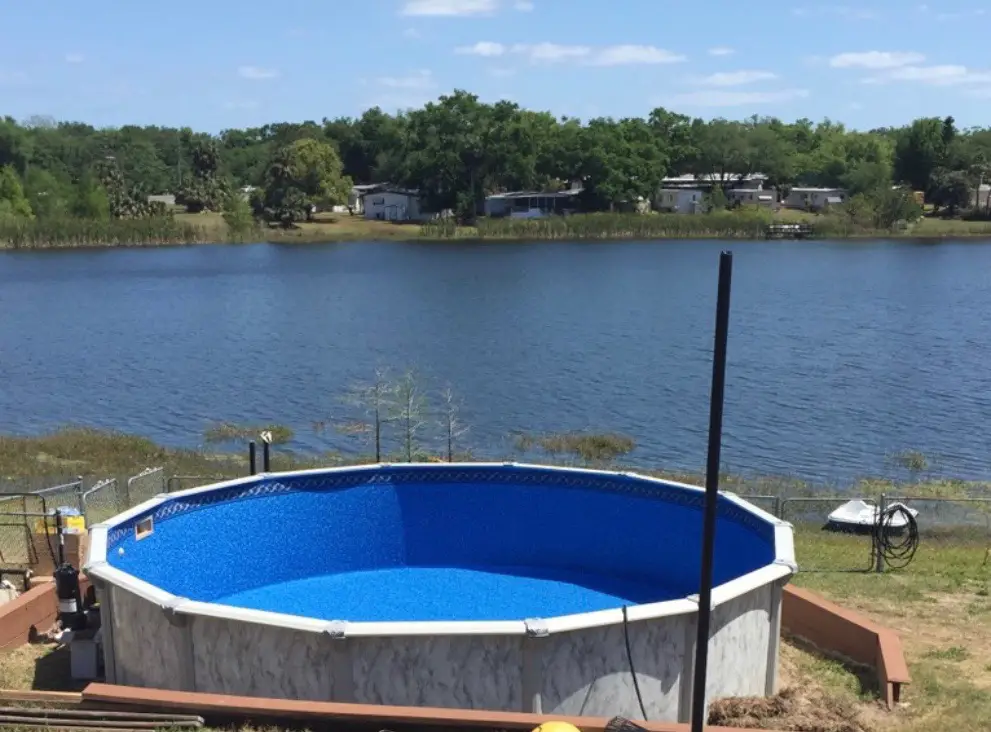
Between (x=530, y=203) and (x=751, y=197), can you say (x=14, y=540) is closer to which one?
(x=530, y=203)

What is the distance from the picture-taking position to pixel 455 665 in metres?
11.8

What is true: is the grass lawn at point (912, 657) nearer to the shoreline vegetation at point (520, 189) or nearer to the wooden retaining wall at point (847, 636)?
the wooden retaining wall at point (847, 636)

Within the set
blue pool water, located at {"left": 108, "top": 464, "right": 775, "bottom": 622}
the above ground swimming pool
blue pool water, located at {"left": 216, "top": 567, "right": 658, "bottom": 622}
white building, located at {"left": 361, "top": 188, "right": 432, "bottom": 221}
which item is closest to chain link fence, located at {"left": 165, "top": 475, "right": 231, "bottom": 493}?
blue pool water, located at {"left": 108, "top": 464, "right": 775, "bottom": 622}

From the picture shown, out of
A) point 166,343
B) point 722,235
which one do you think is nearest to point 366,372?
point 166,343

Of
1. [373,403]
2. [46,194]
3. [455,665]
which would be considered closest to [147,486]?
[455,665]

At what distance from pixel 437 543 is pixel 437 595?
2132 mm

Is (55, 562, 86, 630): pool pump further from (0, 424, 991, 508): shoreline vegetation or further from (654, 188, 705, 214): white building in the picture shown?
(654, 188, 705, 214): white building

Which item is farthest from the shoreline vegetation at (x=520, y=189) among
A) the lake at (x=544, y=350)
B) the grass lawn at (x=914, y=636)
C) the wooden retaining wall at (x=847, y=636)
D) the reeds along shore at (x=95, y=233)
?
the wooden retaining wall at (x=847, y=636)

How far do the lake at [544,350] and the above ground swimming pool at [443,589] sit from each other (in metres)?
14.4

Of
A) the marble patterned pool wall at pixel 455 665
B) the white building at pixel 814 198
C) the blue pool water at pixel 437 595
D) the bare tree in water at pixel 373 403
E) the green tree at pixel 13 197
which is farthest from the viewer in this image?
the white building at pixel 814 198

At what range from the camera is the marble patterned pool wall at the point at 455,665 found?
465 inches

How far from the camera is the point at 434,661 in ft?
38.8

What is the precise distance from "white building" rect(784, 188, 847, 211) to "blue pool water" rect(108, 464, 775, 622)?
446 ft

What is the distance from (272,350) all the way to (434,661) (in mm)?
45168
